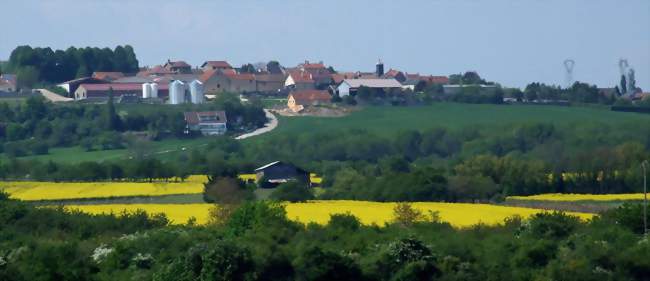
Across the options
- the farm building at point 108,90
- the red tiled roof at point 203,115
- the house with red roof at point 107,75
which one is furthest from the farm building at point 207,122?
the house with red roof at point 107,75

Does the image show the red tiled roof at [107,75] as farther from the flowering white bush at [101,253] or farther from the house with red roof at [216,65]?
the flowering white bush at [101,253]

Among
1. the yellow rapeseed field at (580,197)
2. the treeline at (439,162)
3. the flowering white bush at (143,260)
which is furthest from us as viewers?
the treeline at (439,162)

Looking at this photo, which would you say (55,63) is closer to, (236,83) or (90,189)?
(236,83)

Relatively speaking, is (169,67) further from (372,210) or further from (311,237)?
(311,237)

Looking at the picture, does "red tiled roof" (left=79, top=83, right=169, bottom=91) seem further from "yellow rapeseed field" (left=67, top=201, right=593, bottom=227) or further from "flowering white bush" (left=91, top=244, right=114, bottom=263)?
"flowering white bush" (left=91, top=244, right=114, bottom=263)

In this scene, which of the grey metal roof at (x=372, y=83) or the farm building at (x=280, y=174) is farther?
the grey metal roof at (x=372, y=83)

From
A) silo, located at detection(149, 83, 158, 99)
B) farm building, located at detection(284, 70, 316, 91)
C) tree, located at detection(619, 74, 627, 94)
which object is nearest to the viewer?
silo, located at detection(149, 83, 158, 99)

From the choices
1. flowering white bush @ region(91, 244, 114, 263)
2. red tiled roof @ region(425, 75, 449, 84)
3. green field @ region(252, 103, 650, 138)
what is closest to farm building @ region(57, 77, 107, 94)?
green field @ region(252, 103, 650, 138)
